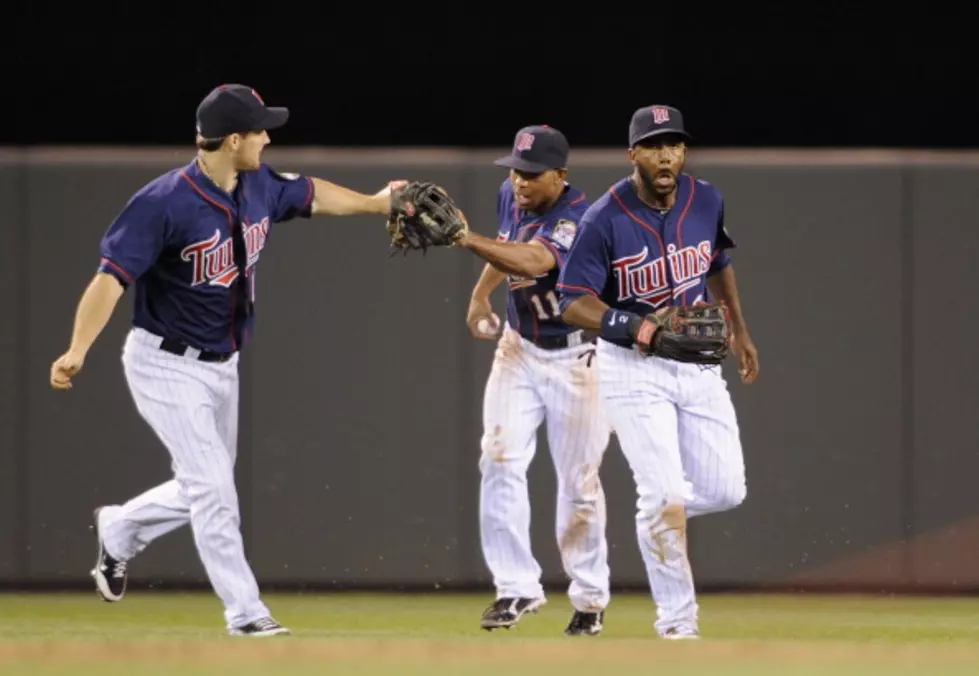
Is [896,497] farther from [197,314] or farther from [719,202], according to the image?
[197,314]

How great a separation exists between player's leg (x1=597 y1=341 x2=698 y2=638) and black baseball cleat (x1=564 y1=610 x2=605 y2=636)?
1.87ft

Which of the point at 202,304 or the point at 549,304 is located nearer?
the point at 202,304

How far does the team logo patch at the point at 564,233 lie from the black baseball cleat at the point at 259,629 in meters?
1.54

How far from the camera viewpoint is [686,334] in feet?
21.9

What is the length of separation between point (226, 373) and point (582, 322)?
1.14m

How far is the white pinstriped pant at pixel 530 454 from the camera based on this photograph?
7422 mm

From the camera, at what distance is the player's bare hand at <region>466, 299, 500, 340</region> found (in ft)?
25.6

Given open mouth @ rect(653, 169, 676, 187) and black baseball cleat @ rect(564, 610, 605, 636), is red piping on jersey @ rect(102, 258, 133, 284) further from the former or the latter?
black baseball cleat @ rect(564, 610, 605, 636)

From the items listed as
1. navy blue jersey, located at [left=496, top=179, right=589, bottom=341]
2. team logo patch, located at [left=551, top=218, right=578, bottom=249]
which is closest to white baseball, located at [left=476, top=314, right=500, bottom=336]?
navy blue jersey, located at [left=496, top=179, right=589, bottom=341]

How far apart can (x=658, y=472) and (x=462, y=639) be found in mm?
800

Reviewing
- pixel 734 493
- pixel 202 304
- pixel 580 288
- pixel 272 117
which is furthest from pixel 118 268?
pixel 734 493

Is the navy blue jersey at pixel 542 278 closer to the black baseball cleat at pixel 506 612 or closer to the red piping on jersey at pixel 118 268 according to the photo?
the black baseball cleat at pixel 506 612

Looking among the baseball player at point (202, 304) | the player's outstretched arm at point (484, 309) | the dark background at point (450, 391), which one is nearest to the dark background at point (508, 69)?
the dark background at point (450, 391)

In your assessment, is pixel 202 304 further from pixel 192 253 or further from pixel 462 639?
pixel 462 639
